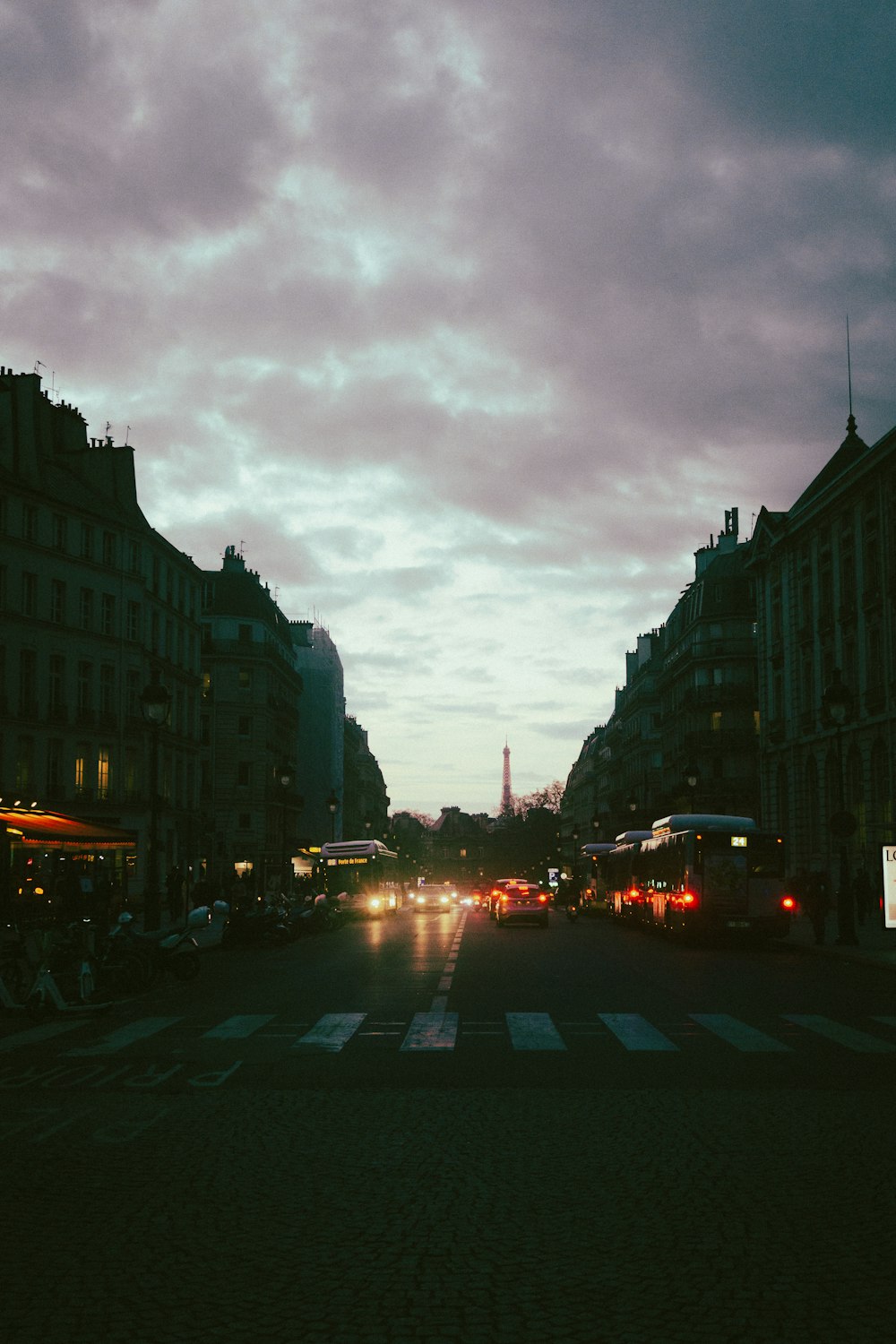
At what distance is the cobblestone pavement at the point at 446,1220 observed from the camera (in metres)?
5.28

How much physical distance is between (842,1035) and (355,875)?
4309 centimetres

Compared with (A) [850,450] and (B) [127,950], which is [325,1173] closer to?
(B) [127,950]

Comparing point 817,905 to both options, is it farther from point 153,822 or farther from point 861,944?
point 153,822

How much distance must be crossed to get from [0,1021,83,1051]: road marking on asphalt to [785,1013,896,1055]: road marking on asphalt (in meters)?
8.12

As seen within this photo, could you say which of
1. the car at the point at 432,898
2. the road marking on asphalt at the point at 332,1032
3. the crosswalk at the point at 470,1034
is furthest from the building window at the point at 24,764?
the road marking on asphalt at the point at 332,1032

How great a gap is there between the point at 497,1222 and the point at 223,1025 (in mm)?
9118

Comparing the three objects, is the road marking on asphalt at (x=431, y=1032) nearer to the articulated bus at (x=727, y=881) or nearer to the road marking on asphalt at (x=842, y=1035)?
the road marking on asphalt at (x=842, y=1035)

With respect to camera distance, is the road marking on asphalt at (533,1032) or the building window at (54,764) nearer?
the road marking on asphalt at (533,1032)

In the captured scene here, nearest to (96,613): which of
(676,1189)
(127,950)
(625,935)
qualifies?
(625,935)

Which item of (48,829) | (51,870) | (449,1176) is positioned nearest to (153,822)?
(48,829)

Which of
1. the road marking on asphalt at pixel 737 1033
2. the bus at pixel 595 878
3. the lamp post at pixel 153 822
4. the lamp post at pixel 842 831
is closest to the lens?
the road marking on asphalt at pixel 737 1033

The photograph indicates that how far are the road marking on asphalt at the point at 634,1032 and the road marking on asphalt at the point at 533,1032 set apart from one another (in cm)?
64

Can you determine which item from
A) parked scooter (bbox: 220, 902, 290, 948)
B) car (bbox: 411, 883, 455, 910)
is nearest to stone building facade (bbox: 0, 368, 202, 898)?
car (bbox: 411, 883, 455, 910)

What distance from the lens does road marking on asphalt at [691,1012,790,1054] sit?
43.9 feet
